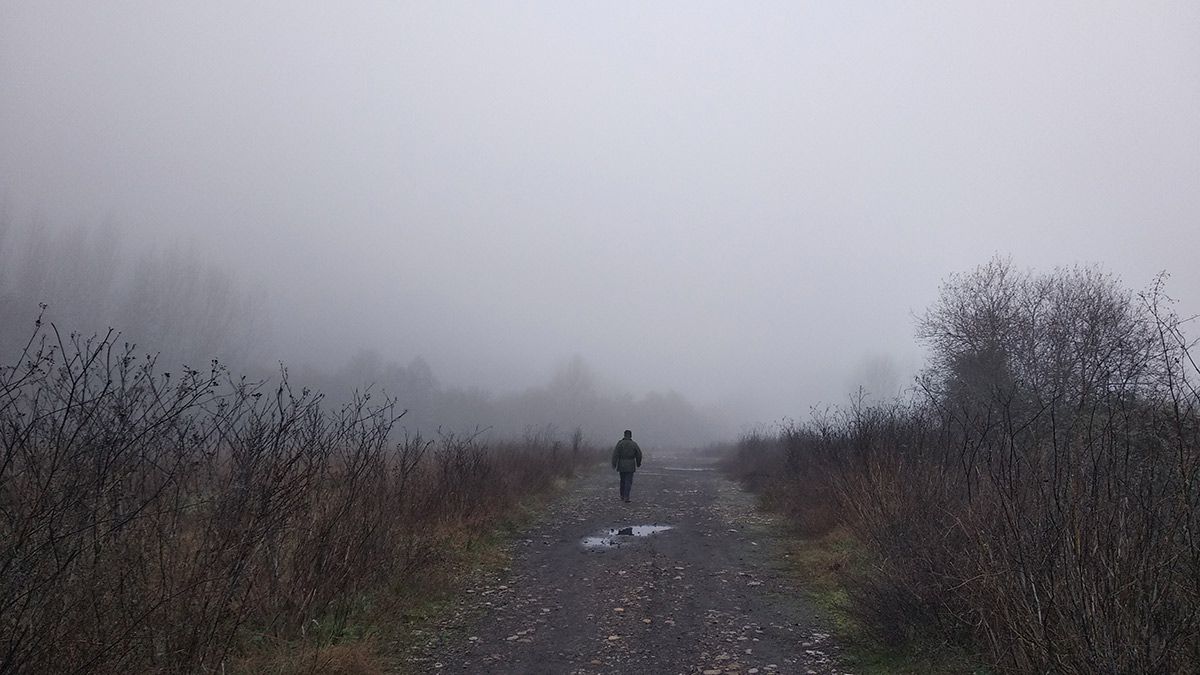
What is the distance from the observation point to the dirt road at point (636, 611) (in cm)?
657

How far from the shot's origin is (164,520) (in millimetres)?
5039

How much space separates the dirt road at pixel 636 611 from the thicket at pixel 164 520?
1551 millimetres

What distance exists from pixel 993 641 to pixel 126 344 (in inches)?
258

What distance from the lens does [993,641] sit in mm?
4984

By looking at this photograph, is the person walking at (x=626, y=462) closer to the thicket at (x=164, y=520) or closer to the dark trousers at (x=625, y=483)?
the dark trousers at (x=625, y=483)

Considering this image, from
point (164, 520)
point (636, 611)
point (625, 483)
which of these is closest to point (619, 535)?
point (636, 611)

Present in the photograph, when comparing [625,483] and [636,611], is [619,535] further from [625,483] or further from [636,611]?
[625,483]

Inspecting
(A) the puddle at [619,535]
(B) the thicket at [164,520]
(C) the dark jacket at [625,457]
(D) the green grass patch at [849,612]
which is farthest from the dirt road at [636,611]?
(C) the dark jacket at [625,457]

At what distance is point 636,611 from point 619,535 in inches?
220

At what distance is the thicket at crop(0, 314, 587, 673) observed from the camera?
12.5 feet

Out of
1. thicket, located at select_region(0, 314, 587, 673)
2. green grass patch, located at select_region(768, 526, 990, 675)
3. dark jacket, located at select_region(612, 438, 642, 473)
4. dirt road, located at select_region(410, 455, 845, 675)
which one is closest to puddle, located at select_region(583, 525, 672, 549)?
dirt road, located at select_region(410, 455, 845, 675)

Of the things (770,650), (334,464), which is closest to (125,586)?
(334,464)

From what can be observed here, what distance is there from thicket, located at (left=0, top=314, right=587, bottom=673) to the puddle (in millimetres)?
5168

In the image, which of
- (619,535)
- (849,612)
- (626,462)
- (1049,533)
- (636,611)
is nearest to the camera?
(1049,533)
